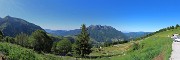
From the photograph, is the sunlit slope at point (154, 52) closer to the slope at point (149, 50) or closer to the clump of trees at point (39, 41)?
the slope at point (149, 50)

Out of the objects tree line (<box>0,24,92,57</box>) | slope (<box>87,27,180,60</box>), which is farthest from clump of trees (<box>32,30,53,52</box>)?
slope (<box>87,27,180,60</box>)

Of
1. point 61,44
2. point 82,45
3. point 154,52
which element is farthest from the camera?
point 61,44

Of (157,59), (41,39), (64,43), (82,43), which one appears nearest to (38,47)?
(41,39)

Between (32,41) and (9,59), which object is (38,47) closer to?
(32,41)

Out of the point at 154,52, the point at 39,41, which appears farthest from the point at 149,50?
the point at 39,41

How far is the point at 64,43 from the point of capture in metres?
141

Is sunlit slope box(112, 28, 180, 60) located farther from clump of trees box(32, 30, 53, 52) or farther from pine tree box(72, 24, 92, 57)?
clump of trees box(32, 30, 53, 52)

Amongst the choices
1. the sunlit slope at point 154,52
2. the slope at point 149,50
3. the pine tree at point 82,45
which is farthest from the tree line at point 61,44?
the sunlit slope at point 154,52

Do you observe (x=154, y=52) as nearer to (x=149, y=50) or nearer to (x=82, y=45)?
(x=149, y=50)

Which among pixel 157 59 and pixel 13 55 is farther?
pixel 157 59

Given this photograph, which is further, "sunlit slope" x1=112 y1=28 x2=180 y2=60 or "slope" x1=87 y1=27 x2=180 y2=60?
"slope" x1=87 y1=27 x2=180 y2=60

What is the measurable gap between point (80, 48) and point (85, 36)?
538cm

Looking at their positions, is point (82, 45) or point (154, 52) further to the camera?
point (82, 45)

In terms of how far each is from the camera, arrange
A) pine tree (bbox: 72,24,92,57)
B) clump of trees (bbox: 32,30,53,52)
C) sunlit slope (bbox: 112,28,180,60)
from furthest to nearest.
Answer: clump of trees (bbox: 32,30,53,52)
pine tree (bbox: 72,24,92,57)
sunlit slope (bbox: 112,28,180,60)
